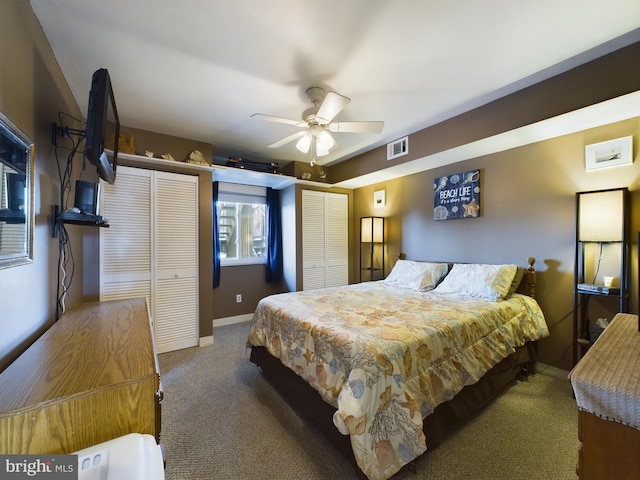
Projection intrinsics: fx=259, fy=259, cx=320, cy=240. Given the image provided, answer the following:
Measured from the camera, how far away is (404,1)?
1.43 m

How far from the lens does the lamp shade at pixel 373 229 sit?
4124 mm

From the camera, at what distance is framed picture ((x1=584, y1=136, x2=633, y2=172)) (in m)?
2.08

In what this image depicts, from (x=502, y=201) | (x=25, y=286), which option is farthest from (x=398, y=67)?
(x=25, y=286)

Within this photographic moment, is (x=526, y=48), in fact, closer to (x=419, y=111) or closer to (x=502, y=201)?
(x=419, y=111)

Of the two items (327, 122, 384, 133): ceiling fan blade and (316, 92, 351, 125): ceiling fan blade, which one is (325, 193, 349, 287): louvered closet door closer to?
(327, 122, 384, 133): ceiling fan blade

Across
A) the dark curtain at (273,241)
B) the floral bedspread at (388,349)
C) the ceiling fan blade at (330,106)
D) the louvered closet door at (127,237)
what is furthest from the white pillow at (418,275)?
the louvered closet door at (127,237)

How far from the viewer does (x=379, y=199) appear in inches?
169

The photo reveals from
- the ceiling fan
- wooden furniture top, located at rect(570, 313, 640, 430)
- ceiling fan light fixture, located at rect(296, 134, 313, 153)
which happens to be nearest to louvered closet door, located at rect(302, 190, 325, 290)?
ceiling fan light fixture, located at rect(296, 134, 313, 153)

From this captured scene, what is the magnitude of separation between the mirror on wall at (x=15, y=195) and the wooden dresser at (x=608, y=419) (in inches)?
82.6

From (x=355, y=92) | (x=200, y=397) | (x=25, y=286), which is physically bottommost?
(x=200, y=397)

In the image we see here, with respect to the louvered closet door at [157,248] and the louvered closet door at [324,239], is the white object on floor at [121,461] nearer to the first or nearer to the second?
the louvered closet door at [157,248]

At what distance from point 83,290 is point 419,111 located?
12.4ft

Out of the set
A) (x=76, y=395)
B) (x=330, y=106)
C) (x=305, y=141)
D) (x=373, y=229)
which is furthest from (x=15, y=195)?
(x=373, y=229)

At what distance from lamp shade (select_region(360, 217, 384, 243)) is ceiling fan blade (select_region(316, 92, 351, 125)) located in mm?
2205
